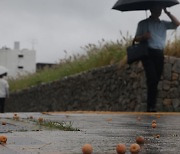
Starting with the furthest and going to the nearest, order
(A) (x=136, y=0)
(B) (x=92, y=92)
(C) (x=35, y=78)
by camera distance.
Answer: (C) (x=35, y=78)
(B) (x=92, y=92)
(A) (x=136, y=0)

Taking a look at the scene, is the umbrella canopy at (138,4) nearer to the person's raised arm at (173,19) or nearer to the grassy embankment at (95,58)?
the person's raised arm at (173,19)

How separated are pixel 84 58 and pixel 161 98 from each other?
6.36m

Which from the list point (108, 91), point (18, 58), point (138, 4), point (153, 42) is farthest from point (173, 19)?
point (18, 58)

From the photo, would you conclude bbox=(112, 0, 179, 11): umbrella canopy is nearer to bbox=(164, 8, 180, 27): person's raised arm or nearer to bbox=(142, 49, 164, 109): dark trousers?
bbox=(164, 8, 180, 27): person's raised arm

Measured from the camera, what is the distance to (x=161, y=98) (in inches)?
475

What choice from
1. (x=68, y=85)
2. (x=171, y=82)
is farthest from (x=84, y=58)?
(x=171, y=82)

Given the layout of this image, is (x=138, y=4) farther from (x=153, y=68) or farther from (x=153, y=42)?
(x=153, y=68)

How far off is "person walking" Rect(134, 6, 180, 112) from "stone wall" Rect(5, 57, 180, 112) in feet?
8.07

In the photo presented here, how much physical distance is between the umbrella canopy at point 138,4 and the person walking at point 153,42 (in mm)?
263

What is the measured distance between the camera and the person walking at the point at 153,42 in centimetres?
941

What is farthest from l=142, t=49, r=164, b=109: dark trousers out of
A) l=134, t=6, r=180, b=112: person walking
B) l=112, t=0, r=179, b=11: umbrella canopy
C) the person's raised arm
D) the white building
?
the white building

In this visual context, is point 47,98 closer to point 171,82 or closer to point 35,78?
point 35,78

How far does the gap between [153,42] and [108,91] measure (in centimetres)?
475

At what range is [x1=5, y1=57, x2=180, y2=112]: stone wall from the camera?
40.0 feet
